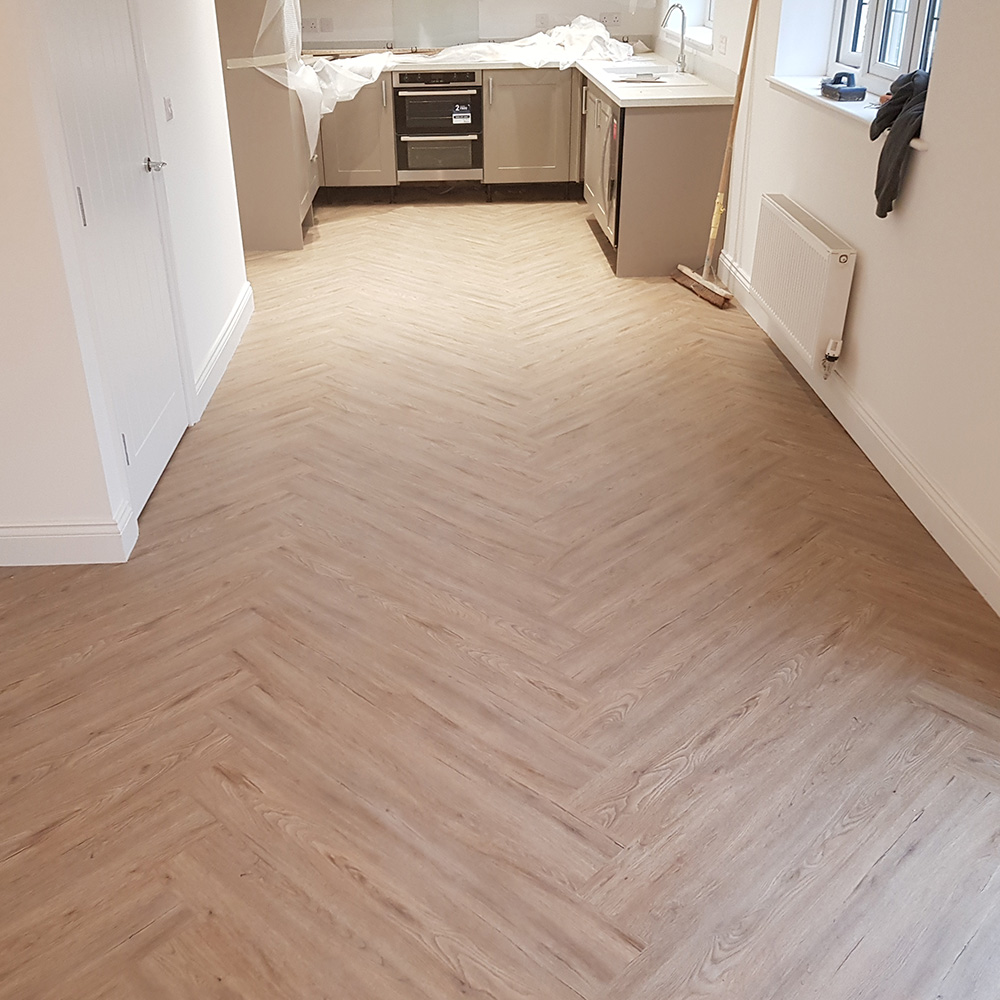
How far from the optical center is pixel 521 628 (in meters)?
2.63

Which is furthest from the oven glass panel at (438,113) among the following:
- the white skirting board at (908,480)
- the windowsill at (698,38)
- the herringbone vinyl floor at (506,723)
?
the herringbone vinyl floor at (506,723)

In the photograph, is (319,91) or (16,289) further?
(319,91)

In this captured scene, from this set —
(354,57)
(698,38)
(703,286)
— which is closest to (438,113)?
(354,57)

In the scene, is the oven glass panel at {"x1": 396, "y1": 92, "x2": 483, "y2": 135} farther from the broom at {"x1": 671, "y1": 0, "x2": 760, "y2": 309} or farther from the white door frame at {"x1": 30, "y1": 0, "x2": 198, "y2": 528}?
the white door frame at {"x1": 30, "y1": 0, "x2": 198, "y2": 528}

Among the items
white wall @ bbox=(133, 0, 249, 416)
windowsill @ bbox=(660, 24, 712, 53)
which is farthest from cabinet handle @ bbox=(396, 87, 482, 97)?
white wall @ bbox=(133, 0, 249, 416)

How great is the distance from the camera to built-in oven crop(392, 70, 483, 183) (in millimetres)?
6625

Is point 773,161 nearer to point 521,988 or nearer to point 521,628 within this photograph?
point 521,628

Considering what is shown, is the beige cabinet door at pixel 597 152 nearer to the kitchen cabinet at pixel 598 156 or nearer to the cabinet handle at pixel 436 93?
the kitchen cabinet at pixel 598 156

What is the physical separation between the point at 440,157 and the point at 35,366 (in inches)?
184

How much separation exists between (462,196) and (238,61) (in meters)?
2.11

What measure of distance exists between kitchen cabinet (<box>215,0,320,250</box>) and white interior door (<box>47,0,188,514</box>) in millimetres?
2366

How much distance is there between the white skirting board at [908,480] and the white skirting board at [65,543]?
233 centimetres

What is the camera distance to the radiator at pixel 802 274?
3.63m

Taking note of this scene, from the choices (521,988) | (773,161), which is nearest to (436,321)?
(773,161)
